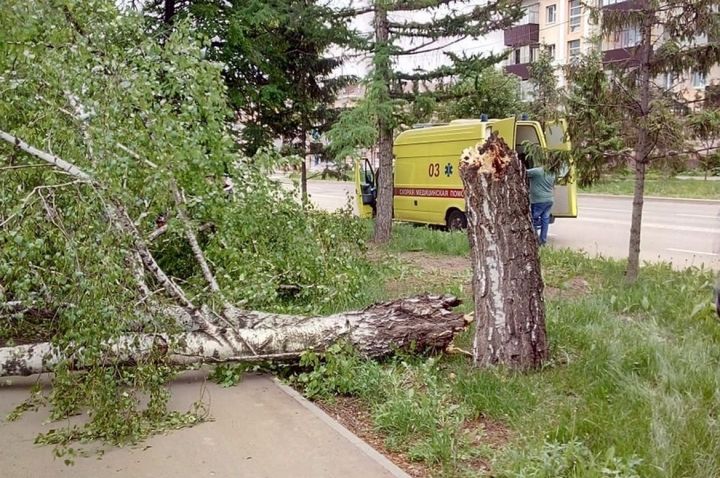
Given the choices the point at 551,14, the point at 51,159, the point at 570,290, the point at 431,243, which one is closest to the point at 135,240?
the point at 51,159

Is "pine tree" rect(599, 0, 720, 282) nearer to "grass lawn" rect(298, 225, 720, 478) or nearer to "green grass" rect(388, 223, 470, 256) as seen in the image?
"grass lawn" rect(298, 225, 720, 478)

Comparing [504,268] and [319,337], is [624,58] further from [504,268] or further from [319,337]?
[319,337]

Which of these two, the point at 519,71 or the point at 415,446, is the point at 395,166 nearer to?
the point at 415,446

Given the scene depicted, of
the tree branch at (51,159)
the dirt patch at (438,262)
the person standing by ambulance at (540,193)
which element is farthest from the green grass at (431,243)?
the tree branch at (51,159)

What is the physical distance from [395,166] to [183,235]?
10358 millimetres

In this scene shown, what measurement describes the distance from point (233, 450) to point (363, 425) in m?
0.89

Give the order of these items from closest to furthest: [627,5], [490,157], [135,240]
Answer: [135,240]
[490,157]
[627,5]

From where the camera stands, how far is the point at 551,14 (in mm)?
36219

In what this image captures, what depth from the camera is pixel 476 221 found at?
5.11 m

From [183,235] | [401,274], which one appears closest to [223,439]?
[183,235]

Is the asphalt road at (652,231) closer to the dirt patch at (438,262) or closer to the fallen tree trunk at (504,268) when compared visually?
the dirt patch at (438,262)

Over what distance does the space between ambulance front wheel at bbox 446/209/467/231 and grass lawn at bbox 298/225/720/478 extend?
7.27 metres

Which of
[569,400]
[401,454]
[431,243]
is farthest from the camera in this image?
[431,243]

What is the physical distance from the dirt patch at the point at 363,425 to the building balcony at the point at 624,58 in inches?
225
